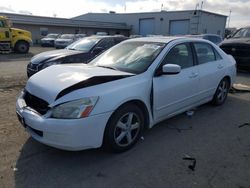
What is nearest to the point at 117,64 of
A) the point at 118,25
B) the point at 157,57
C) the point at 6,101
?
the point at 157,57

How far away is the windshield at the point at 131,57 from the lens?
401 cm

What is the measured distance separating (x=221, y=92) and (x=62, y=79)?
382cm

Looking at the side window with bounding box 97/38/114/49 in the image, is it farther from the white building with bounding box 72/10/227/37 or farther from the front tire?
the white building with bounding box 72/10/227/37

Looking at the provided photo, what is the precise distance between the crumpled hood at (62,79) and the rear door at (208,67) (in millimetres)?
1866

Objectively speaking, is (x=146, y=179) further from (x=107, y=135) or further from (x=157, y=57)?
(x=157, y=57)

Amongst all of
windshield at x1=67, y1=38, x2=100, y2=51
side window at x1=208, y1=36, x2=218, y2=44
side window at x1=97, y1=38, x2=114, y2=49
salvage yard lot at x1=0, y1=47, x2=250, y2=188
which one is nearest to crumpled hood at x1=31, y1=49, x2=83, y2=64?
windshield at x1=67, y1=38, x2=100, y2=51

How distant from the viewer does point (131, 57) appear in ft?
14.1

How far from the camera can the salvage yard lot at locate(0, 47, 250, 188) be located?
2.97 metres

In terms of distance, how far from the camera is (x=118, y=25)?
47.8m

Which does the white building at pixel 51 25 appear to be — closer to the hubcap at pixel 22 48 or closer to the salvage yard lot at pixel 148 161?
the hubcap at pixel 22 48

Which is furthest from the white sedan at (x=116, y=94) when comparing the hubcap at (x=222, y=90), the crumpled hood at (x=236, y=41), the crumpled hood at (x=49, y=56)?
the crumpled hood at (x=236, y=41)

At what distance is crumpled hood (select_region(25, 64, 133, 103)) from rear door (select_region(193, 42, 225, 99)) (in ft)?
6.12

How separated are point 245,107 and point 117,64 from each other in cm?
342

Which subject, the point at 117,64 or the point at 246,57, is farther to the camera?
the point at 246,57
